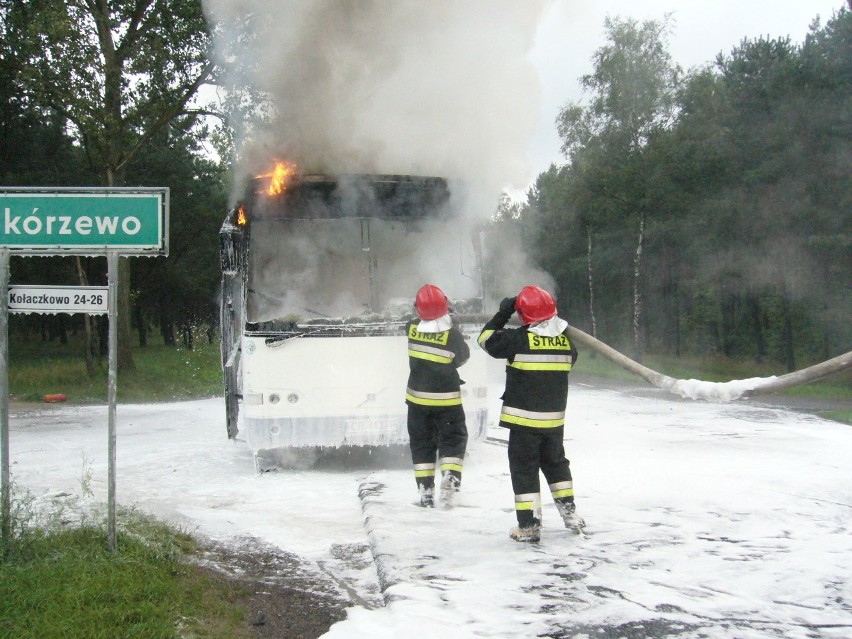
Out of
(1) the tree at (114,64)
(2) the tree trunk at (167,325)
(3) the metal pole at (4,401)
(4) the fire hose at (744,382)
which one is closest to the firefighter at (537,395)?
(4) the fire hose at (744,382)

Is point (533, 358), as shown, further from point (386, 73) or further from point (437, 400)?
point (386, 73)

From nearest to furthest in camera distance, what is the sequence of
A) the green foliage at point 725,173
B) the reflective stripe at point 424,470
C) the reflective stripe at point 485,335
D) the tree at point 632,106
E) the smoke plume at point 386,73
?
the reflective stripe at point 485,335 < the reflective stripe at point 424,470 < the smoke plume at point 386,73 < the green foliage at point 725,173 < the tree at point 632,106

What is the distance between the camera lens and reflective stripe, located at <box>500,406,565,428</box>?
19.5ft

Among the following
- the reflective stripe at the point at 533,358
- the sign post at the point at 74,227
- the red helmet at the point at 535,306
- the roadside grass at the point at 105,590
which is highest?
the sign post at the point at 74,227

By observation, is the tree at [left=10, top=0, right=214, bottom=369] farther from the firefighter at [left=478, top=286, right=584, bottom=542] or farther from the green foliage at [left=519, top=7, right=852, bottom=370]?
the firefighter at [left=478, top=286, right=584, bottom=542]

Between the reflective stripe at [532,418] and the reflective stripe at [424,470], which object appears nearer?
the reflective stripe at [532,418]

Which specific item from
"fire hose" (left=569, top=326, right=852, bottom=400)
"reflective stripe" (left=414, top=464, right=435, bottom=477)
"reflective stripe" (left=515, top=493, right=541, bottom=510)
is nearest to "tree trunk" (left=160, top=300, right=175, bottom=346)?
"reflective stripe" (left=414, top=464, right=435, bottom=477)

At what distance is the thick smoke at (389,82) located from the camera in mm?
10109

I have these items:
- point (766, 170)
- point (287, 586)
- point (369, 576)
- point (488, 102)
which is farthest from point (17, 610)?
point (766, 170)

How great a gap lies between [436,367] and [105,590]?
355 cm

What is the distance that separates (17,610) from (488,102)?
8540 millimetres

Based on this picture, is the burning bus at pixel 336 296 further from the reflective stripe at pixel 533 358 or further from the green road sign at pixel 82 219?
the green road sign at pixel 82 219

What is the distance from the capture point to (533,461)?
594cm

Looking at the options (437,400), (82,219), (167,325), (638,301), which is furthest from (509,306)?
(167,325)
